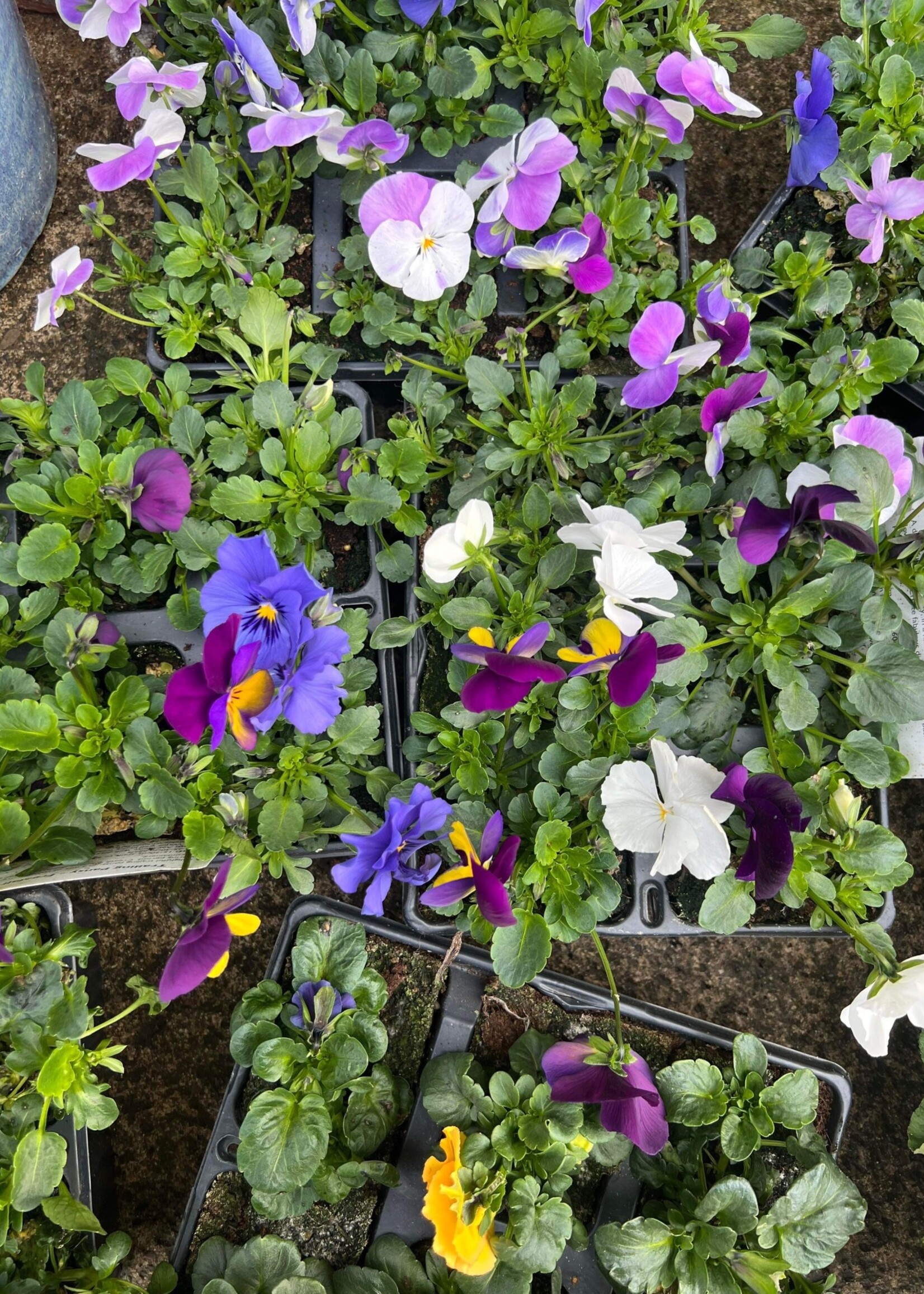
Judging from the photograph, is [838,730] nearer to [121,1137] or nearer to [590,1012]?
[590,1012]

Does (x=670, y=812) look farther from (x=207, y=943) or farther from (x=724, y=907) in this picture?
(x=207, y=943)

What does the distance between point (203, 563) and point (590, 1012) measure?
30.4 inches

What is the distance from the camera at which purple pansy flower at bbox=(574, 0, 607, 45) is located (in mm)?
1194

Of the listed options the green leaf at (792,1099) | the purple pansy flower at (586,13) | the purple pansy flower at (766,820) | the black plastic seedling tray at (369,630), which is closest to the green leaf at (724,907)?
the purple pansy flower at (766,820)

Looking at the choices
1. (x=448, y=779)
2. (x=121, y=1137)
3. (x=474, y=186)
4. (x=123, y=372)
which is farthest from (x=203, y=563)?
(x=121, y=1137)

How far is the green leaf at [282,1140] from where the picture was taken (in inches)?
43.4

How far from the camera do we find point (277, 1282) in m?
1.14

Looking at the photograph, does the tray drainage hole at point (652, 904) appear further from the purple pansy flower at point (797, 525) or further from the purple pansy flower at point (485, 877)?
the purple pansy flower at point (797, 525)

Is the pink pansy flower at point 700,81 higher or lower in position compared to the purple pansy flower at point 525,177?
higher

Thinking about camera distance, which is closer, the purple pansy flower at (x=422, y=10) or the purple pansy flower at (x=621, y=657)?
the purple pansy flower at (x=621, y=657)

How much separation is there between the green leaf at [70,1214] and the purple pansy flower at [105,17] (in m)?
1.39

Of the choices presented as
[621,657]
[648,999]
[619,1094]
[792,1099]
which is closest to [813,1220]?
[792,1099]

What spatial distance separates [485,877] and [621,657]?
262 mm

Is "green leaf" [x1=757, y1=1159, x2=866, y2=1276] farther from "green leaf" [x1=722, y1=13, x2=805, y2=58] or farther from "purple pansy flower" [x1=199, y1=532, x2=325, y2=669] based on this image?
"green leaf" [x1=722, y1=13, x2=805, y2=58]
